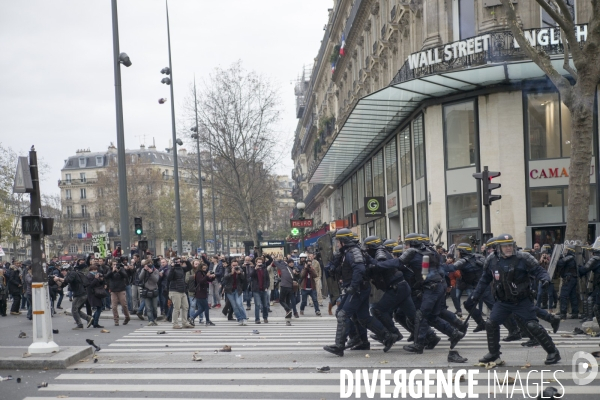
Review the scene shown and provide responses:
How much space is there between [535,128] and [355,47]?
69.3ft

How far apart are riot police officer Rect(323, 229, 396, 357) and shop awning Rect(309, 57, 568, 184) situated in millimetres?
13971

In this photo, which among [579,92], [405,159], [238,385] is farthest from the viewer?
[405,159]

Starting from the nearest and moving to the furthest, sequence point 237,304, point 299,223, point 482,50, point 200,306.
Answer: point 200,306 < point 237,304 < point 482,50 < point 299,223

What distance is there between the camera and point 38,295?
11.7 metres

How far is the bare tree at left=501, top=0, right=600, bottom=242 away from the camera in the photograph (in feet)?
55.7

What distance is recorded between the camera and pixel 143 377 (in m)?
9.78

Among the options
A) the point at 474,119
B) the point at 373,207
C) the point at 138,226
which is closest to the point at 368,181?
the point at 373,207

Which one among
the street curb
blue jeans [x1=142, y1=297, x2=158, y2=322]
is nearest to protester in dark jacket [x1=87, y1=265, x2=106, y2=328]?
blue jeans [x1=142, y1=297, x2=158, y2=322]

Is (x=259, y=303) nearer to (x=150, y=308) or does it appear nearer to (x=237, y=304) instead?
(x=237, y=304)

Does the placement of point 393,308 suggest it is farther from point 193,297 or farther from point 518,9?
point 518,9

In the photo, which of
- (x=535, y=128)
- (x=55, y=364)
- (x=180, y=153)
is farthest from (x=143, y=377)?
(x=180, y=153)

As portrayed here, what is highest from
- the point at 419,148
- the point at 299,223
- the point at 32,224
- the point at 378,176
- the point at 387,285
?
the point at 419,148

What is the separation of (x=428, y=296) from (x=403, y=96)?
55.7 ft

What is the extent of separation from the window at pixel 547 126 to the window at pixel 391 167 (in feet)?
30.5
